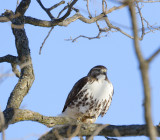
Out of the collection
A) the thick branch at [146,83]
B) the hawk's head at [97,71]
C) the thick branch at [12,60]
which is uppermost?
the hawk's head at [97,71]

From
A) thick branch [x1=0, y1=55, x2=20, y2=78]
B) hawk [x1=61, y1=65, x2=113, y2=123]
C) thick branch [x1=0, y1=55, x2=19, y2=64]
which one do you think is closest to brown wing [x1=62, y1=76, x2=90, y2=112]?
hawk [x1=61, y1=65, x2=113, y2=123]

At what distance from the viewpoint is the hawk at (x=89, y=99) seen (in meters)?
6.26

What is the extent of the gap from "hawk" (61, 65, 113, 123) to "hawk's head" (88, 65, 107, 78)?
0.12 ft

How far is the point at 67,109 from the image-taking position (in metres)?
6.52

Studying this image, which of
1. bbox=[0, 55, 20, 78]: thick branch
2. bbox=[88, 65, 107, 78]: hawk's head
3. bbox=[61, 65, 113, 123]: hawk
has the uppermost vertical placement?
bbox=[88, 65, 107, 78]: hawk's head

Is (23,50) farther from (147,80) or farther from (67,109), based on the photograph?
(147,80)

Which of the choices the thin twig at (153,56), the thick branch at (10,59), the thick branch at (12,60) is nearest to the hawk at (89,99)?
the thick branch at (12,60)

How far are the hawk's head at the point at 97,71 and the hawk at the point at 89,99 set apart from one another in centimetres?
4

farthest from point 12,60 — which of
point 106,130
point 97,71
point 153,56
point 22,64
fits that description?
point 153,56

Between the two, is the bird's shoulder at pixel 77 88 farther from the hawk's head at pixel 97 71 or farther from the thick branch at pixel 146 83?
the thick branch at pixel 146 83

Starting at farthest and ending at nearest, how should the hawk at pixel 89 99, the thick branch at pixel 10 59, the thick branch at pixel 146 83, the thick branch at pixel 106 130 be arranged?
the hawk at pixel 89 99
the thick branch at pixel 10 59
the thick branch at pixel 106 130
the thick branch at pixel 146 83

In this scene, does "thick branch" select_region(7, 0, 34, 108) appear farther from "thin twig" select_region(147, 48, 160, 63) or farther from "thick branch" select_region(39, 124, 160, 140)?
"thin twig" select_region(147, 48, 160, 63)

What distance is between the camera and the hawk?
6.26m

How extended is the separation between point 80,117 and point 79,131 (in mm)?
1751
